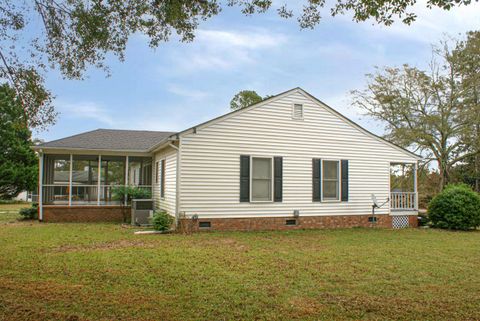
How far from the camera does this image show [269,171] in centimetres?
1277

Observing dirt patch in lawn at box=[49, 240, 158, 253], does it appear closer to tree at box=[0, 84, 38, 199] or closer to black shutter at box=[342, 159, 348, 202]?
black shutter at box=[342, 159, 348, 202]

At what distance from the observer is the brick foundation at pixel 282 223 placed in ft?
39.2

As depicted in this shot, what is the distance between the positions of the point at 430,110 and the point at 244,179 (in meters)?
17.7

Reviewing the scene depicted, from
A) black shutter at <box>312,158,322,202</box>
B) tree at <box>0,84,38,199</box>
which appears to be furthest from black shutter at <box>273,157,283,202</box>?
tree at <box>0,84,38,199</box>

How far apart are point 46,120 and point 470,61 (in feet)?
79.7

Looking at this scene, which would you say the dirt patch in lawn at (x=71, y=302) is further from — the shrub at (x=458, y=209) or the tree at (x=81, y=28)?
the shrub at (x=458, y=209)

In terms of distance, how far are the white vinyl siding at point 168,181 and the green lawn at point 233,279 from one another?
8.17 feet

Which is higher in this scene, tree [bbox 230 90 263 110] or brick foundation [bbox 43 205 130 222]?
tree [bbox 230 90 263 110]

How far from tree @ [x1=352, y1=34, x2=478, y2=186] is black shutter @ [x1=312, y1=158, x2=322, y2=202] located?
13.3 metres

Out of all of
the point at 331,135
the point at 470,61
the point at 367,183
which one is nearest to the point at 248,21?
the point at 331,135

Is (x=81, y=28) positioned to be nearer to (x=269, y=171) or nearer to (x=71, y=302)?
(x=71, y=302)

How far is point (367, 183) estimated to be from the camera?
1423 cm

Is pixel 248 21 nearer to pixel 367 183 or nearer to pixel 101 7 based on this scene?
pixel 101 7

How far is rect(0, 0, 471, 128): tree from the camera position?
6.44 meters
